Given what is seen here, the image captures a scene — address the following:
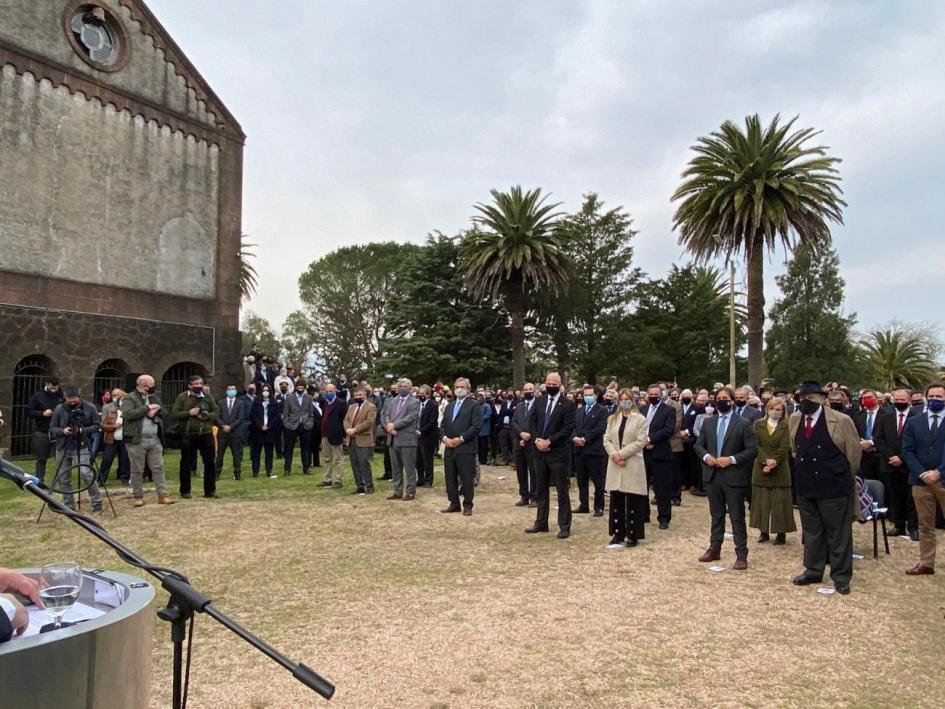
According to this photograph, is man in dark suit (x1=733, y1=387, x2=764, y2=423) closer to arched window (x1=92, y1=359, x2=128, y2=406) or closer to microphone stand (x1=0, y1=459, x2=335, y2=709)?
microphone stand (x1=0, y1=459, x2=335, y2=709)

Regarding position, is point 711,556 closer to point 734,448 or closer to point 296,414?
point 734,448

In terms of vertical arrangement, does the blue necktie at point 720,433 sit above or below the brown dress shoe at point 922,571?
above

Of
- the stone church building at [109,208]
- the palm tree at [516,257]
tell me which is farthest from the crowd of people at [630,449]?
the palm tree at [516,257]

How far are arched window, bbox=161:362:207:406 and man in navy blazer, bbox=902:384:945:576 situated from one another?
802 inches

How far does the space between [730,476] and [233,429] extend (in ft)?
37.1

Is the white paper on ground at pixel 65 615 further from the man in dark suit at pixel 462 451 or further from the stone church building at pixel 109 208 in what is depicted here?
the stone church building at pixel 109 208

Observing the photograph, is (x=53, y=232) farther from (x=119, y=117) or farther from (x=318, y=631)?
(x=318, y=631)

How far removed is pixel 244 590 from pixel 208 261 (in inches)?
756

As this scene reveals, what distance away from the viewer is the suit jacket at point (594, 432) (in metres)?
11.5

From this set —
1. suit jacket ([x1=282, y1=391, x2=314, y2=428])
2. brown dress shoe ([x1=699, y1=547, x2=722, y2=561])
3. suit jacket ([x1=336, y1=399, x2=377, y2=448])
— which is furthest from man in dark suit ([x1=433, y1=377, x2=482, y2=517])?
suit jacket ([x1=282, y1=391, x2=314, y2=428])

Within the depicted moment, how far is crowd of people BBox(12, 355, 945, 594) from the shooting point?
24.0 ft

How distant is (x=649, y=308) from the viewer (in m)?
44.5

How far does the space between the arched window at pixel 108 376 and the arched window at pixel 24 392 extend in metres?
1.47

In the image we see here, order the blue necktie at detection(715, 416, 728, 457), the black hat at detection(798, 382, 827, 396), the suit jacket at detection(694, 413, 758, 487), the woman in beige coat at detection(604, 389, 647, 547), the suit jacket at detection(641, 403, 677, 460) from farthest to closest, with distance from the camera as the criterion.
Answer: the suit jacket at detection(641, 403, 677, 460) < the woman in beige coat at detection(604, 389, 647, 547) < the blue necktie at detection(715, 416, 728, 457) < the suit jacket at detection(694, 413, 758, 487) < the black hat at detection(798, 382, 827, 396)
